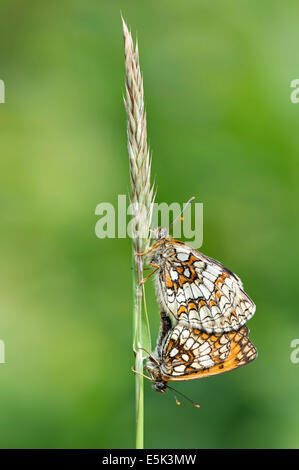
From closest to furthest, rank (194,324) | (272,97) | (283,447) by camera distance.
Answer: (194,324)
(283,447)
(272,97)

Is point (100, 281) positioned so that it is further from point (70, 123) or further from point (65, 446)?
point (70, 123)

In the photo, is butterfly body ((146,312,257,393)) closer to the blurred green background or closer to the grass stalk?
the grass stalk

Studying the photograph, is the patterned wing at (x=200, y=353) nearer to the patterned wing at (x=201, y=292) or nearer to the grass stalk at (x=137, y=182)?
the patterned wing at (x=201, y=292)

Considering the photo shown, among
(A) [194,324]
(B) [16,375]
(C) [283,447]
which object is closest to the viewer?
(A) [194,324]

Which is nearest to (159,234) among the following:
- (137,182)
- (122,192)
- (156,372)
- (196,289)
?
(196,289)

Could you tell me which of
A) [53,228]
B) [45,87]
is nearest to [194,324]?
[53,228]

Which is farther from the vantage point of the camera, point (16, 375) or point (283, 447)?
point (16, 375)

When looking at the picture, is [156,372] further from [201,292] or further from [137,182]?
[137,182]
